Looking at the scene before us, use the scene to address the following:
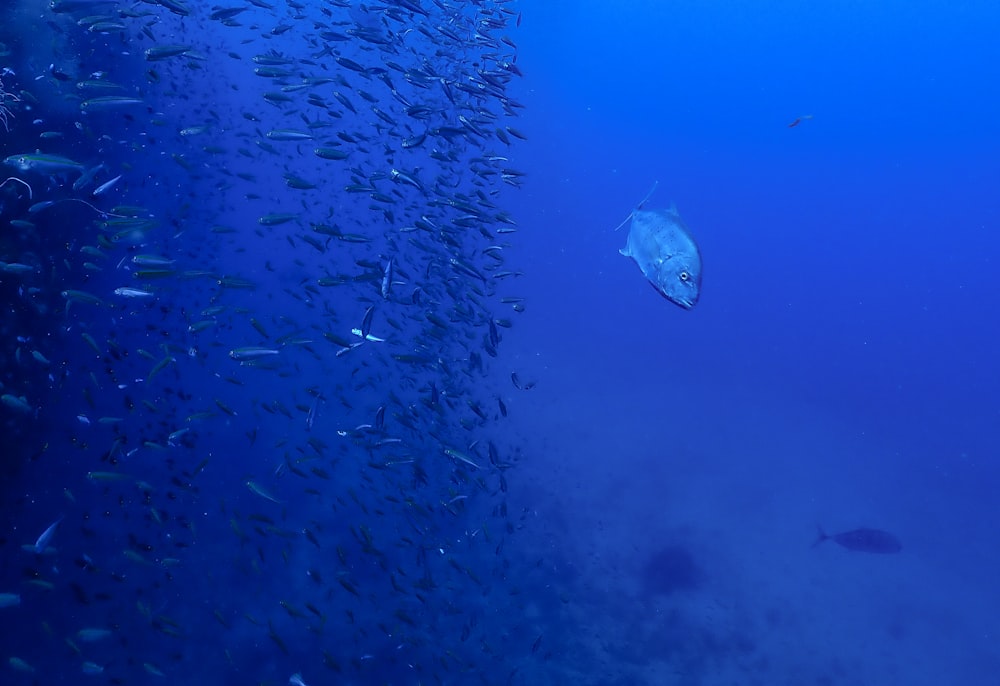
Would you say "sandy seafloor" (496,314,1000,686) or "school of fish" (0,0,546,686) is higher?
"school of fish" (0,0,546,686)

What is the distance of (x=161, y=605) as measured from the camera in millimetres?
9258

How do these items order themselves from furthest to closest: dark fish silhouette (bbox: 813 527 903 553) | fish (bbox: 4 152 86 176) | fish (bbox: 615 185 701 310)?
dark fish silhouette (bbox: 813 527 903 553)
fish (bbox: 4 152 86 176)
fish (bbox: 615 185 701 310)

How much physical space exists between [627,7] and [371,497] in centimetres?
7769

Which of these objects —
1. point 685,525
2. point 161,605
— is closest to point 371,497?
point 161,605

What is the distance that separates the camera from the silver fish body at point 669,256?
322cm

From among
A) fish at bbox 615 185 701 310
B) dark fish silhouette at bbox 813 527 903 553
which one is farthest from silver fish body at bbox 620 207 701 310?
dark fish silhouette at bbox 813 527 903 553

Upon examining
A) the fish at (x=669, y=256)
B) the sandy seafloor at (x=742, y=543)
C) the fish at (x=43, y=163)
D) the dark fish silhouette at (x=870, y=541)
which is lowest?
the sandy seafloor at (x=742, y=543)

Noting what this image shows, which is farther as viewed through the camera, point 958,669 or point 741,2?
point 741,2

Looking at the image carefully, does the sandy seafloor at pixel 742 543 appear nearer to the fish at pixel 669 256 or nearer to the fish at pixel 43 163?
the fish at pixel 669 256

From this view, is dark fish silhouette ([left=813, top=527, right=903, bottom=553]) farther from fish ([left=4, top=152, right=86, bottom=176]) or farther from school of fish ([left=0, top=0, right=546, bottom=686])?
fish ([left=4, top=152, right=86, bottom=176])

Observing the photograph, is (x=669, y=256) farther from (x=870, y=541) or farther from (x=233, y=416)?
(x=870, y=541)

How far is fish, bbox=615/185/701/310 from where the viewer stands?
3219 mm

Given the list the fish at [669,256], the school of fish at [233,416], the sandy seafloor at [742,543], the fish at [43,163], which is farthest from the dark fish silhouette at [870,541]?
the fish at [43,163]

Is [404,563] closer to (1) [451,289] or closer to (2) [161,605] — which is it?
(2) [161,605]
